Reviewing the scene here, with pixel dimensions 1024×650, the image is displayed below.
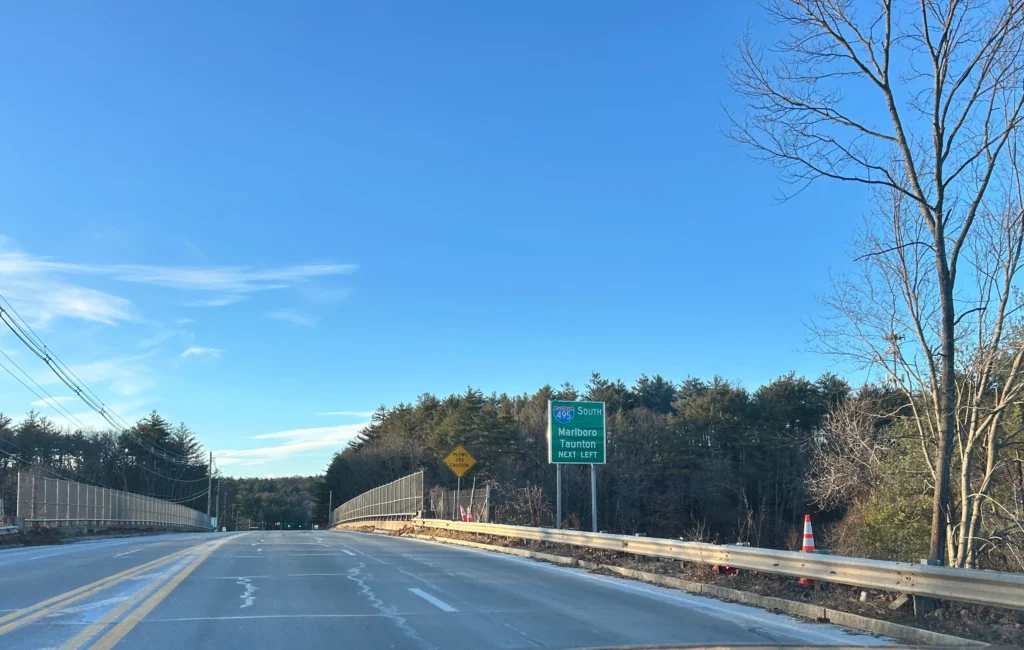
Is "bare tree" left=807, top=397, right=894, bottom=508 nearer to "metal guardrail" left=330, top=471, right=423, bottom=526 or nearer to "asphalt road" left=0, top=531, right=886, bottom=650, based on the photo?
"asphalt road" left=0, top=531, right=886, bottom=650

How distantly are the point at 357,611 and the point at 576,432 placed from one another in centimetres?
1475

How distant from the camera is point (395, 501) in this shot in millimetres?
43594

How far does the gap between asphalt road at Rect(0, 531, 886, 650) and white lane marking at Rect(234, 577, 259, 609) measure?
3cm

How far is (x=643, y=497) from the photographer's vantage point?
64938mm

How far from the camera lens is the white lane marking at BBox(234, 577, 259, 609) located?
32.4 feet

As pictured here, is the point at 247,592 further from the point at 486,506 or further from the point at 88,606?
the point at 486,506

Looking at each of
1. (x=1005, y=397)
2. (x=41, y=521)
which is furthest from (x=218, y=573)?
(x=41, y=521)

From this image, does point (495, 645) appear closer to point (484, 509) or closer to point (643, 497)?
point (484, 509)

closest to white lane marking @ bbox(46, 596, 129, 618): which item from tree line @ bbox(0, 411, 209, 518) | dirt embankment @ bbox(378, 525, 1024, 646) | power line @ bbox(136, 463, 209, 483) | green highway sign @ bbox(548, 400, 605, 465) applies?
dirt embankment @ bbox(378, 525, 1024, 646)

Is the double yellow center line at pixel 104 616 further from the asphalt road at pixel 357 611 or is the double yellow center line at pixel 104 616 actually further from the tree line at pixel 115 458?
the tree line at pixel 115 458

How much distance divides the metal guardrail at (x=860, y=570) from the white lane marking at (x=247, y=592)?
683cm

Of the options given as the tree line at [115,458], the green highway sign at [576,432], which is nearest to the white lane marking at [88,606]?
the green highway sign at [576,432]

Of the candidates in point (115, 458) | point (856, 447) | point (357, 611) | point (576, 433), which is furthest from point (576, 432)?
point (115, 458)

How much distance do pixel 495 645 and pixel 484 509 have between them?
20.8 metres
